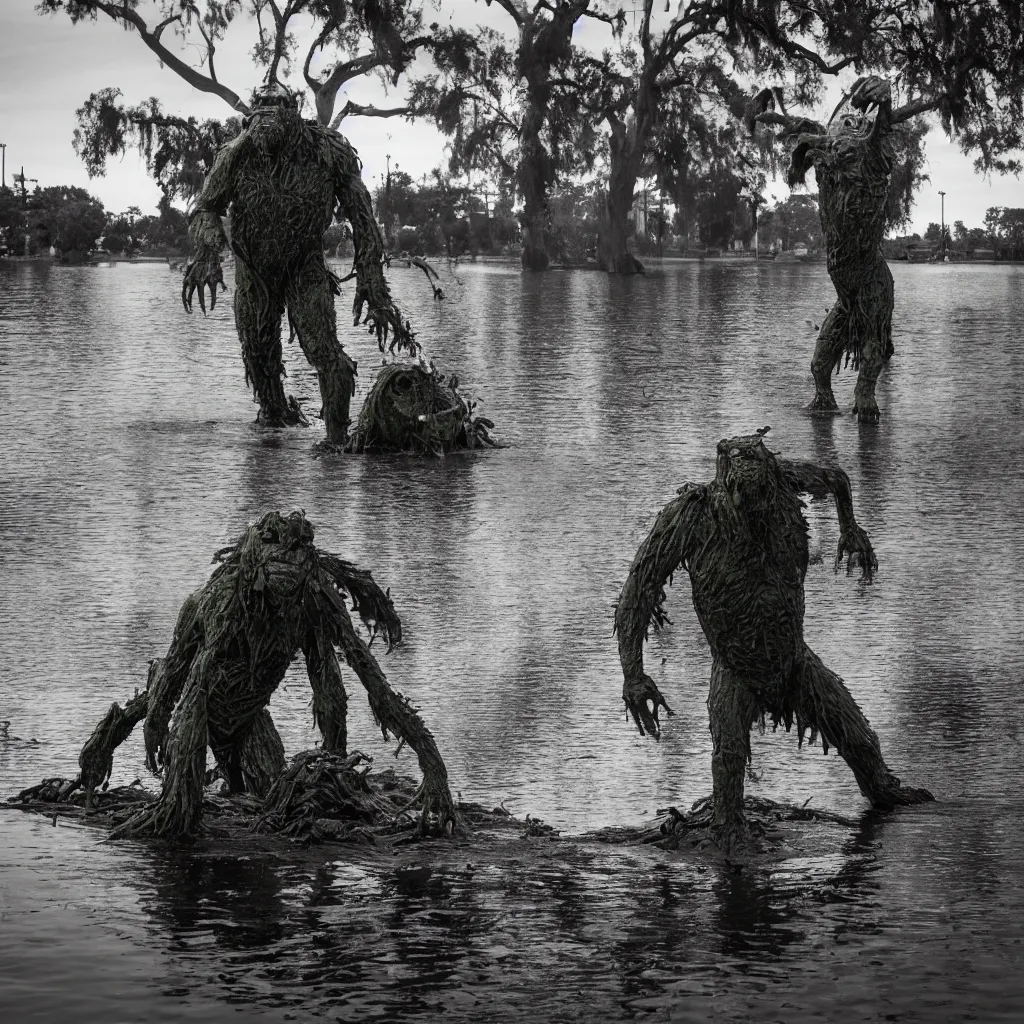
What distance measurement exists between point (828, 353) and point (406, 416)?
3211 millimetres

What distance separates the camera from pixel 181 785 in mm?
4957

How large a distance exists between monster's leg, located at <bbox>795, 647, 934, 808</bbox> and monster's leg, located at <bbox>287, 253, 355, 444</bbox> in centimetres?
622

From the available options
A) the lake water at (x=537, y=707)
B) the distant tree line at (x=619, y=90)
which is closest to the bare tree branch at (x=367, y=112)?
the distant tree line at (x=619, y=90)

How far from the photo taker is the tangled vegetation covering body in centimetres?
1207

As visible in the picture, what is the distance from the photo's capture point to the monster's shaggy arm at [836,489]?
5.25 m

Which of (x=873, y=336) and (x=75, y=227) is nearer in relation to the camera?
(x=873, y=336)

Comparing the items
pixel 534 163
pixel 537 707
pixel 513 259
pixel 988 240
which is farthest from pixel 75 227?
pixel 537 707

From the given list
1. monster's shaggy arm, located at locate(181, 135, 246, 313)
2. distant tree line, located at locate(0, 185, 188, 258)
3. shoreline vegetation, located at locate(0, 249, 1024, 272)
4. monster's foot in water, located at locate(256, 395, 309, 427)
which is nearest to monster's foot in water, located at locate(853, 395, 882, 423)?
monster's foot in water, located at locate(256, 395, 309, 427)

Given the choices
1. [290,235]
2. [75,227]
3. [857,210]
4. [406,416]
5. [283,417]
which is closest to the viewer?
[290,235]

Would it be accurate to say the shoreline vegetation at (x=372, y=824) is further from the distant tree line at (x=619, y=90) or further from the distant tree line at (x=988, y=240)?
the distant tree line at (x=988, y=240)

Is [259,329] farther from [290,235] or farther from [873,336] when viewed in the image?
[873,336]

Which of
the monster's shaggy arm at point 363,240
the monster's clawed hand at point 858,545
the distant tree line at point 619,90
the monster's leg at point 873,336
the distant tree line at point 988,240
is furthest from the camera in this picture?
the distant tree line at point 988,240

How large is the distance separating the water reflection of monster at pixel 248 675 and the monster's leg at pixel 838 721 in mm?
954

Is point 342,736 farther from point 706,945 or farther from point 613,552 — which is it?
point 613,552
